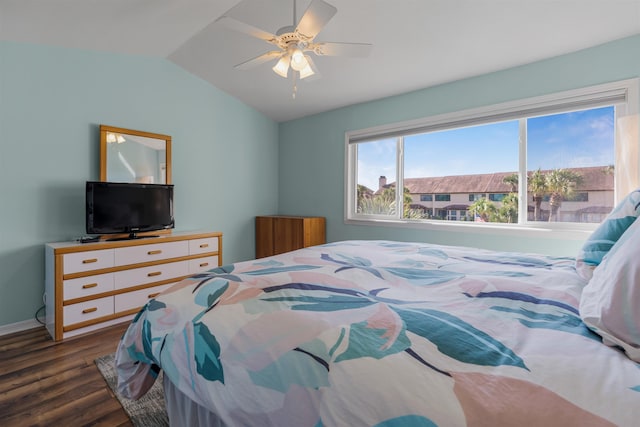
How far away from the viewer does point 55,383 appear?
5.85ft

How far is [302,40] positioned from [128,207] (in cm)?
220

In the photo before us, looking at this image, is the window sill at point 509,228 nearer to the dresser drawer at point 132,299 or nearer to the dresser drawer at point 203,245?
Result: the dresser drawer at point 203,245

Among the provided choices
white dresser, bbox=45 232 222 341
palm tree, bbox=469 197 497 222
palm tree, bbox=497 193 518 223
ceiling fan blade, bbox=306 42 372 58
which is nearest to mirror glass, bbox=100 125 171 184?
white dresser, bbox=45 232 222 341

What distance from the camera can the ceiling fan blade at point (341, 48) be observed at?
2.00m

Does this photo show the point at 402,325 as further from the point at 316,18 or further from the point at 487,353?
the point at 316,18

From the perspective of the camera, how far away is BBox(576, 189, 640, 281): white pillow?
3.56ft

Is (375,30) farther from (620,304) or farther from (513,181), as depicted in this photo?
(620,304)

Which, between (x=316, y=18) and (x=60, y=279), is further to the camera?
(x=60, y=279)

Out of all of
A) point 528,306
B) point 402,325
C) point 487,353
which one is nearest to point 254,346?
point 402,325

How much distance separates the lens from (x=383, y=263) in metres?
1.56

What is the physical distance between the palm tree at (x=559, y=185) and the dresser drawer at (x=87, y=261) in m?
3.90

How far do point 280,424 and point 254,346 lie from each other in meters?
0.20

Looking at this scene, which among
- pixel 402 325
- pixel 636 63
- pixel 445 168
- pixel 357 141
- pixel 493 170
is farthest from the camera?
pixel 357 141

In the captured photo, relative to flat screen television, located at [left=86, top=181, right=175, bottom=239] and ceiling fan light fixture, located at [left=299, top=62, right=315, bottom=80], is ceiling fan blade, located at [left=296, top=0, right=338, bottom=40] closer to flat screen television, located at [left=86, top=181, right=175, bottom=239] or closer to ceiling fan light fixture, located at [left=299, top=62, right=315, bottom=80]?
ceiling fan light fixture, located at [left=299, top=62, right=315, bottom=80]
